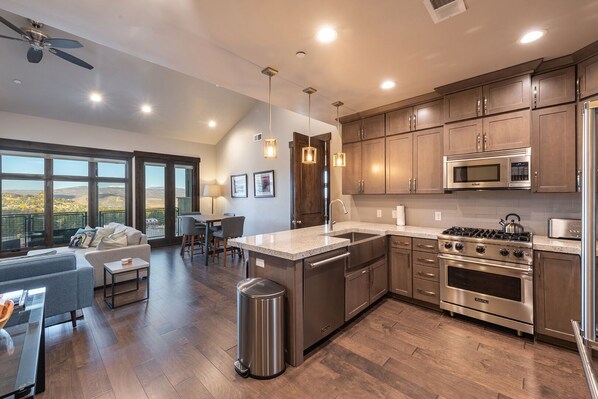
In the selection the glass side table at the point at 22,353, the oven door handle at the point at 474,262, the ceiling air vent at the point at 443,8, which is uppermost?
the ceiling air vent at the point at 443,8

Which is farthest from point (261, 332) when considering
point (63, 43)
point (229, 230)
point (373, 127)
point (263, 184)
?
point (263, 184)

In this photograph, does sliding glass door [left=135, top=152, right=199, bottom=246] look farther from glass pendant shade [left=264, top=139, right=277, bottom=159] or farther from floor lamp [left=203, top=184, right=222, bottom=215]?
glass pendant shade [left=264, top=139, right=277, bottom=159]

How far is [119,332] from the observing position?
2598 millimetres

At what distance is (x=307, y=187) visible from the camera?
4016 mm

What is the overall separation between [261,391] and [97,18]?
9.57 ft

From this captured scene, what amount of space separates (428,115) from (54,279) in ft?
15.4

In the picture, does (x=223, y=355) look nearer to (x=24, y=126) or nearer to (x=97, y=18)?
(x=97, y=18)

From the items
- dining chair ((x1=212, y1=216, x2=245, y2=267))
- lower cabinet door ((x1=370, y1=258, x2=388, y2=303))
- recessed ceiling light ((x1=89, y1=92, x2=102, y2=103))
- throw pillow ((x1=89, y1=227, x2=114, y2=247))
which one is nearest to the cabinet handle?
lower cabinet door ((x1=370, y1=258, x2=388, y2=303))

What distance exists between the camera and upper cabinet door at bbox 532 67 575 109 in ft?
8.02

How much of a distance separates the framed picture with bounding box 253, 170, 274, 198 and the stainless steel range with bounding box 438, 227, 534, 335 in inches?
167

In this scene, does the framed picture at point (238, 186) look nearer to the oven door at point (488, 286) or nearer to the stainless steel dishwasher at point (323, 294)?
the stainless steel dishwasher at point (323, 294)

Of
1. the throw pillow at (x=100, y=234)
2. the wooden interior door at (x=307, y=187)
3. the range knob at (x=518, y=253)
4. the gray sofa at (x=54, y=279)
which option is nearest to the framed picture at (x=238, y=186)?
the wooden interior door at (x=307, y=187)

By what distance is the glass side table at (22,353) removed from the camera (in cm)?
102

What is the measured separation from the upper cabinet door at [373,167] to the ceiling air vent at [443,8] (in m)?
1.96
